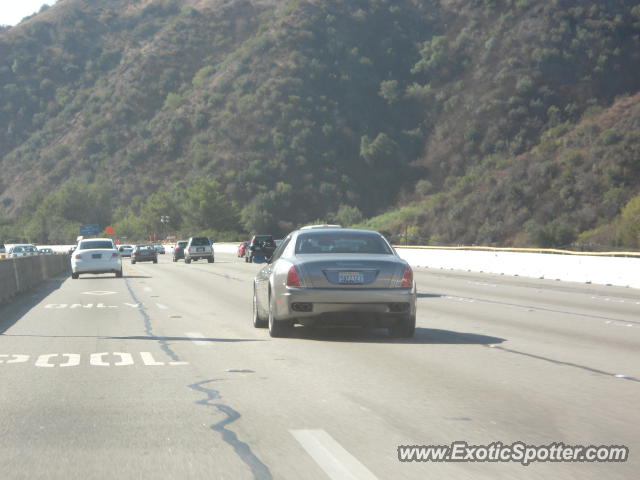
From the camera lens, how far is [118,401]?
8016 millimetres

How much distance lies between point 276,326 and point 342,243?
59.6 inches

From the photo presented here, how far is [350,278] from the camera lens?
12.4 m

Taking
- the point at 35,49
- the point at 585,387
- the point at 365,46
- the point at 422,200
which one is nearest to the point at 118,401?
the point at 585,387

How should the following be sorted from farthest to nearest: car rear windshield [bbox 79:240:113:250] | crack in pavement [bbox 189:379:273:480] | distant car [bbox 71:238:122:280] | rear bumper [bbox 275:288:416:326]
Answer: car rear windshield [bbox 79:240:113:250] → distant car [bbox 71:238:122:280] → rear bumper [bbox 275:288:416:326] → crack in pavement [bbox 189:379:273:480]

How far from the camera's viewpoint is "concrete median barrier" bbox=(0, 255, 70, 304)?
2280 cm

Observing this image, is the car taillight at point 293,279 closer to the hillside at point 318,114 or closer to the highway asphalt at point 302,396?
the highway asphalt at point 302,396

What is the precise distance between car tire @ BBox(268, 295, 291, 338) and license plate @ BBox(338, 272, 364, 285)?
108 centimetres

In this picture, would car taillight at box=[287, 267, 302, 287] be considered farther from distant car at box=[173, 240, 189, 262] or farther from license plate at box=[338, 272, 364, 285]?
distant car at box=[173, 240, 189, 262]

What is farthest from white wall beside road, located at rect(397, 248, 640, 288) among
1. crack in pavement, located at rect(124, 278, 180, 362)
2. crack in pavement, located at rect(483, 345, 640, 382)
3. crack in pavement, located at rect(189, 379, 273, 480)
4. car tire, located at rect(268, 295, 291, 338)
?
crack in pavement, located at rect(189, 379, 273, 480)

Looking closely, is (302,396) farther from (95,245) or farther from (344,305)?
(95,245)

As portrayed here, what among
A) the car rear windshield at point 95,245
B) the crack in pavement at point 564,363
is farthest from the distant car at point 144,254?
the crack in pavement at point 564,363

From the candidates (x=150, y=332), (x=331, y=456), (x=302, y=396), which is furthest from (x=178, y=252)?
(x=331, y=456)

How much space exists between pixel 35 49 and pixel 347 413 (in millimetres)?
172849

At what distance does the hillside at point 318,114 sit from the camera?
114688 mm
